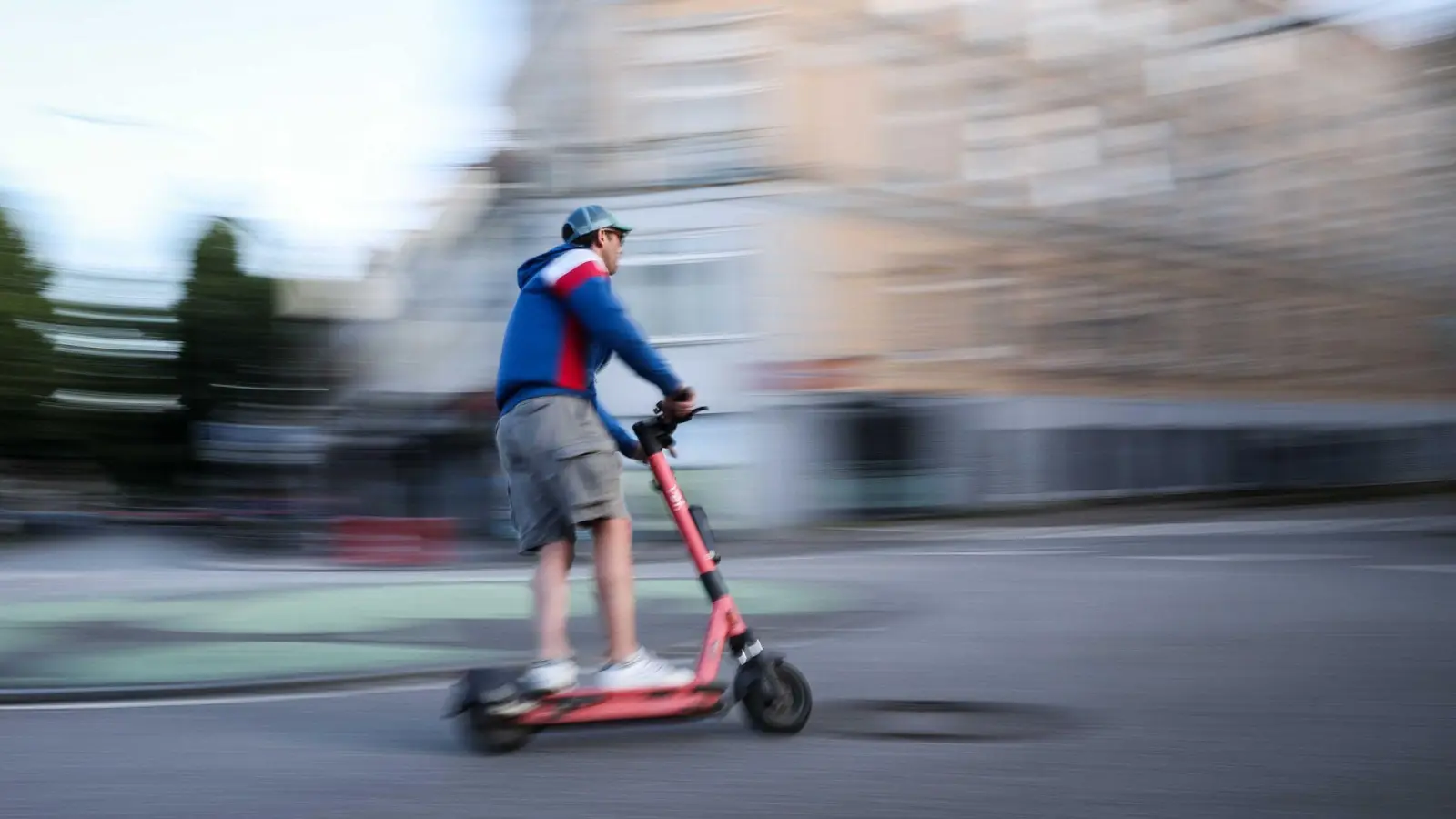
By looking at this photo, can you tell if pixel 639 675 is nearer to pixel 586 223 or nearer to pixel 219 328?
pixel 586 223

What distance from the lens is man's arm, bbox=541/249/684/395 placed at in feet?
17.8

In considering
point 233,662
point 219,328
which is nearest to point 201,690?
point 233,662

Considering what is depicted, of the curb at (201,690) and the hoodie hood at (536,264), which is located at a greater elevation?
the hoodie hood at (536,264)

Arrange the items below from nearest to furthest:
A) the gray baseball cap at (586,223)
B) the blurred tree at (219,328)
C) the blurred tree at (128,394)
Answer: the gray baseball cap at (586,223), the blurred tree at (128,394), the blurred tree at (219,328)

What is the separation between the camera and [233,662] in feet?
26.3

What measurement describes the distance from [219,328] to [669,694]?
4445 centimetres

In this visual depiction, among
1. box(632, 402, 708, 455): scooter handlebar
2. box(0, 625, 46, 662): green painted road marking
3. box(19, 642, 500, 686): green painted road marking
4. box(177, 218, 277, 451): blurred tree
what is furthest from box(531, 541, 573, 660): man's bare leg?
box(177, 218, 277, 451): blurred tree

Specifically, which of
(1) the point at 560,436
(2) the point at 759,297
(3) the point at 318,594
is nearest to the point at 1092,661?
(1) the point at 560,436

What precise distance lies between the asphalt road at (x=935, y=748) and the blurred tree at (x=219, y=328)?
134ft

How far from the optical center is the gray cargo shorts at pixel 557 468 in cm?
544

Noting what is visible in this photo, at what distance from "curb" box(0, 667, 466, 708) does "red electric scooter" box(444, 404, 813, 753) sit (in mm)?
1682

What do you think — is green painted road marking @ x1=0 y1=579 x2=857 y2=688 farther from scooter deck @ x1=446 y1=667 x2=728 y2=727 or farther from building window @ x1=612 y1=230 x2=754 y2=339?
building window @ x1=612 y1=230 x2=754 y2=339

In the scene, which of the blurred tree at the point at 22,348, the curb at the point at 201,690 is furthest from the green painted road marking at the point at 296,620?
the blurred tree at the point at 22,348

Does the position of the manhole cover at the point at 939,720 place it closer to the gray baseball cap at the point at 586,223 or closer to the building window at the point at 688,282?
the gray baseball cap at the point at 586,223
